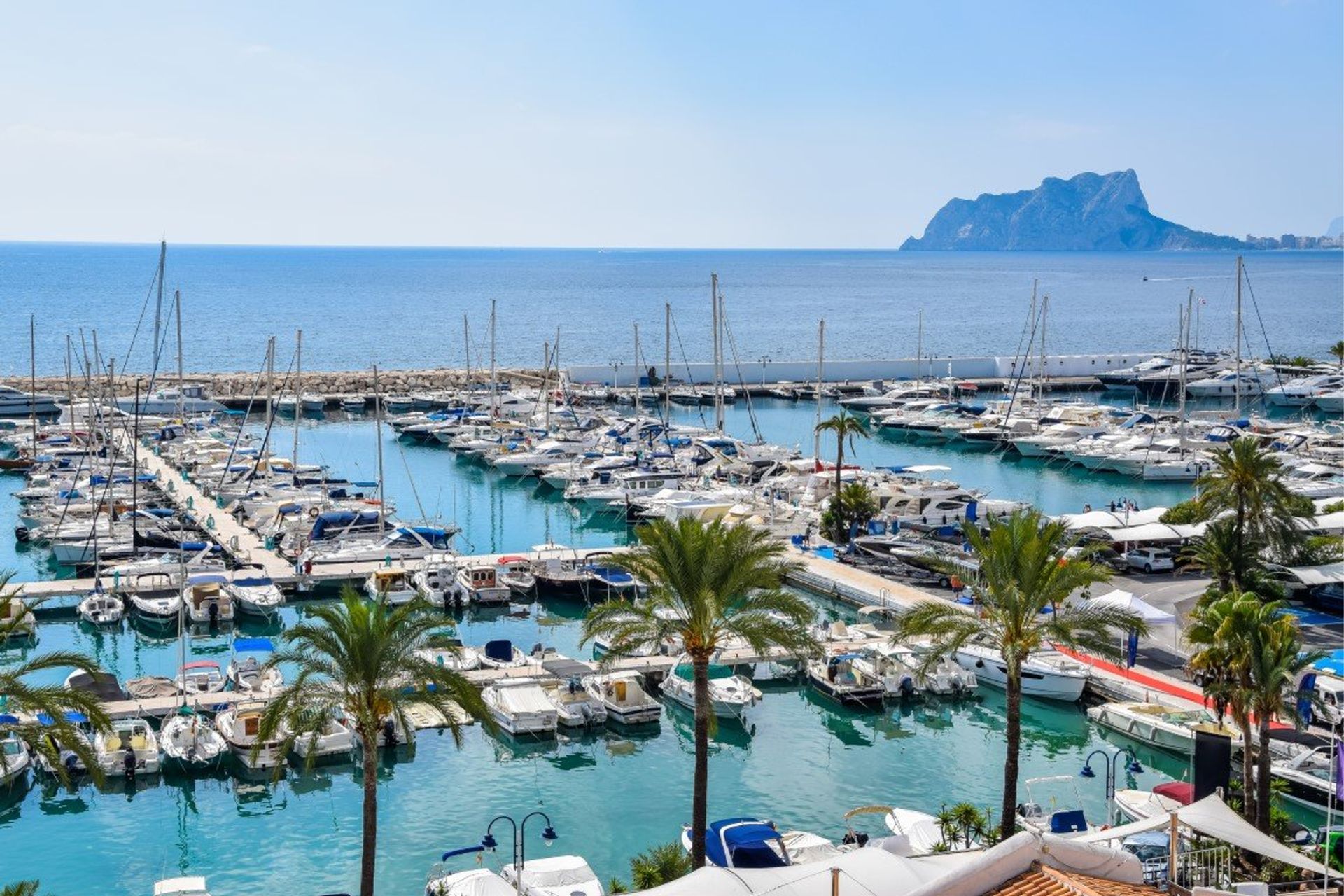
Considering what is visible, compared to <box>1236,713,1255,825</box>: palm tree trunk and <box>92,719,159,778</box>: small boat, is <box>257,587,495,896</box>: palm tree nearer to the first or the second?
<box>92,719,159,778</box>: small boat

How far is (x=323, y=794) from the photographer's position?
1314 inches

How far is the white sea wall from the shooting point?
114 metres

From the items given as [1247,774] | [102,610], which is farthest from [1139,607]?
[102,610]

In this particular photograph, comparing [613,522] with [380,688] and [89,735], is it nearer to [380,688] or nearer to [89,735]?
[89,735]

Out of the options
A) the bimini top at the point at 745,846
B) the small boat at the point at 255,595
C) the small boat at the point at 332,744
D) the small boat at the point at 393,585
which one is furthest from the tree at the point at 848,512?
the bimini top at the point at 745,846

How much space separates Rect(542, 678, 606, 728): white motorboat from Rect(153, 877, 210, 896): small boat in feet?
40.2

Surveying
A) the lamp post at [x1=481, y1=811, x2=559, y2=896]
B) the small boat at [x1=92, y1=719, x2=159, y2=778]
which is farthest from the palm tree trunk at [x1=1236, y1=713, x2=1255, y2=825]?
the small boat at [x1=92, y1=719, x2=159, y2=778]

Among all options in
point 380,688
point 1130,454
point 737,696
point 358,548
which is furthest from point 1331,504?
point 380,688

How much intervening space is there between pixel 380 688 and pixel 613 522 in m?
41.8

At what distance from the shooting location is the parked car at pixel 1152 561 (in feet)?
165

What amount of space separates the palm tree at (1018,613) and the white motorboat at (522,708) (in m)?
12.6

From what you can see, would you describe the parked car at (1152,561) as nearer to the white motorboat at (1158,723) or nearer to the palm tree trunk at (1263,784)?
the white motorboat at (1158,723)

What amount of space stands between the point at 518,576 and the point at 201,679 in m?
14.5

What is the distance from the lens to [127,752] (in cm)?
3312
